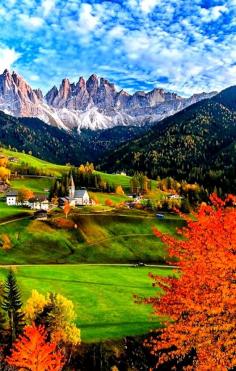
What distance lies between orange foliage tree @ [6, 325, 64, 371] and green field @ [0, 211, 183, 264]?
224ft

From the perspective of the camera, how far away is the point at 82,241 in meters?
149

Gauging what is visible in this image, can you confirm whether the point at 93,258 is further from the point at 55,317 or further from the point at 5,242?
the point at 55,317

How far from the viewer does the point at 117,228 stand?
165 m

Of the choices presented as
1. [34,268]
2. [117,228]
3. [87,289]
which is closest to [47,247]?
[34,268]

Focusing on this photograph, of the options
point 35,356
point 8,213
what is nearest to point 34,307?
point 35,356

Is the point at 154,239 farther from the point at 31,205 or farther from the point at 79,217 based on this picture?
the point at 31,205

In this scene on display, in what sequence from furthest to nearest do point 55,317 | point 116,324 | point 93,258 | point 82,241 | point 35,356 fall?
1. point 82,241
2. point 93,258
3. point 116,324
4. point 55,317
5. point 35,356

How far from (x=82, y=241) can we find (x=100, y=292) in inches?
2058

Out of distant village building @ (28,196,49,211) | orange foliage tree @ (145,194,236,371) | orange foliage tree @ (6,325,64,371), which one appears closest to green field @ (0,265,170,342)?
orange foliage tree @ (6,325,64,371)

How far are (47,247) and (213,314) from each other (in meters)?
119

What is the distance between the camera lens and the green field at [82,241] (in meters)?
136

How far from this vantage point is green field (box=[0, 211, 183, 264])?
5344 inches

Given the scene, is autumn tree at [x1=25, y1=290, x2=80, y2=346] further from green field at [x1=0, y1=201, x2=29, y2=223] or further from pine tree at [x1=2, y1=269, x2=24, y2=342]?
green field at [x1=0, y1=201, x2=29, y2=223]

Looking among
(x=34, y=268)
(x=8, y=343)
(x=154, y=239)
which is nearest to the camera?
(x=8, y=343)
